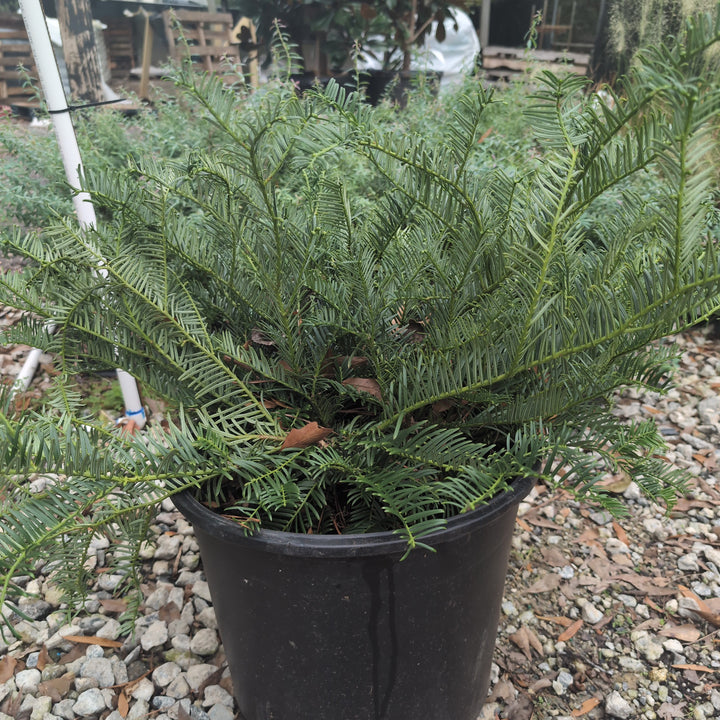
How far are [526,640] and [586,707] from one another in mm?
177

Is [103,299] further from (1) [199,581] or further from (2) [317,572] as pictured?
(1) [199,581]

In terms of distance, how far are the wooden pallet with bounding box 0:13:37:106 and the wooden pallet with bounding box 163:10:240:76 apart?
666 mm

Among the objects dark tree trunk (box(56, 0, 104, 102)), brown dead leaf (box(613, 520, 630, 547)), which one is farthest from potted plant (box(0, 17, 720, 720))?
dark tree trunk (box(56, 0, 104, 102))

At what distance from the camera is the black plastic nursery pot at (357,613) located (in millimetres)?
853

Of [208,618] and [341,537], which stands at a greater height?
[341,537]

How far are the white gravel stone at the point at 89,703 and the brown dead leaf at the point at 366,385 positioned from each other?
0.88 meters

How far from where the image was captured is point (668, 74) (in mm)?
505

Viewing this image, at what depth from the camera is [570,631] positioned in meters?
1.44

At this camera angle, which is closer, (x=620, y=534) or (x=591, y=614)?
(x=591, y=614)

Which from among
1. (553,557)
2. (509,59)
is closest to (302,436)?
(553,557)

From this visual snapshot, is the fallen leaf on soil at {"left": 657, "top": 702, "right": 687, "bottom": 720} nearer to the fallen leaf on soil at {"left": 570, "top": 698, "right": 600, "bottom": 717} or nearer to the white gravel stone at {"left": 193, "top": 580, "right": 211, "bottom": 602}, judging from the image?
the fallen leaf on soil at {"left": 570, "top": 698, "right": 600, "bottom": 717}

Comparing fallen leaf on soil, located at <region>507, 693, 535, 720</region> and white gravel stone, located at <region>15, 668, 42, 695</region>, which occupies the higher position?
white gravel stone, located at <region>15, 668, 42, 695</region>

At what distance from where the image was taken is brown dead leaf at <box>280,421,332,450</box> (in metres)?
0.84

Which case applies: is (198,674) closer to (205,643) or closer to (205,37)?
(205,643)
